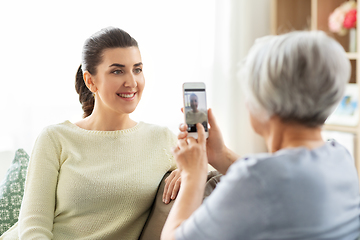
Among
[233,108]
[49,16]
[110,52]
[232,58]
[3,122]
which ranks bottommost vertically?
[233,108]

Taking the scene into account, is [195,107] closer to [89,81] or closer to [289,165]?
[289,165]

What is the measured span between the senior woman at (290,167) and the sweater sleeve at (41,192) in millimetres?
756

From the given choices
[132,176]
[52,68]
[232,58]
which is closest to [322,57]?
[132,176]

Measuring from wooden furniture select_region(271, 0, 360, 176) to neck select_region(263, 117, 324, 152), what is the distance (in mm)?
2205

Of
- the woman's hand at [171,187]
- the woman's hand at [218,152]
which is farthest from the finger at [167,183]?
the woman's hand at [218,152]

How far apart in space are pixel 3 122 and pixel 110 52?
4.32 ft

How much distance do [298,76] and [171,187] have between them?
2.60 feet

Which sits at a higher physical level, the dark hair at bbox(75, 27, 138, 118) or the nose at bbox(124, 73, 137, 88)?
the dark hair at bbox(75, 27, 138, 118)

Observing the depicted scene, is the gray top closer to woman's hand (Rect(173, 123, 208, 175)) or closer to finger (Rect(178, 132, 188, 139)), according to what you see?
woman's hand (Rect(173, 123, 208, 175))

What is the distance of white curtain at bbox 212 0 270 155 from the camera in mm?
3301

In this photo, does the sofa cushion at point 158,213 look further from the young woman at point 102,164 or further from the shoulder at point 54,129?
the shoulder at point 54,129

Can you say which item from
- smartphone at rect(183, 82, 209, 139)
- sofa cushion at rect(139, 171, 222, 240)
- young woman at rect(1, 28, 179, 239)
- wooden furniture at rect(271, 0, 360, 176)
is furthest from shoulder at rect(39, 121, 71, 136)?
wooden furniture at rect(271, 0, 360, 176)

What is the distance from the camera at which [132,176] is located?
5.12 feet

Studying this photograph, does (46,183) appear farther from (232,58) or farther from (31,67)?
(232,58)
